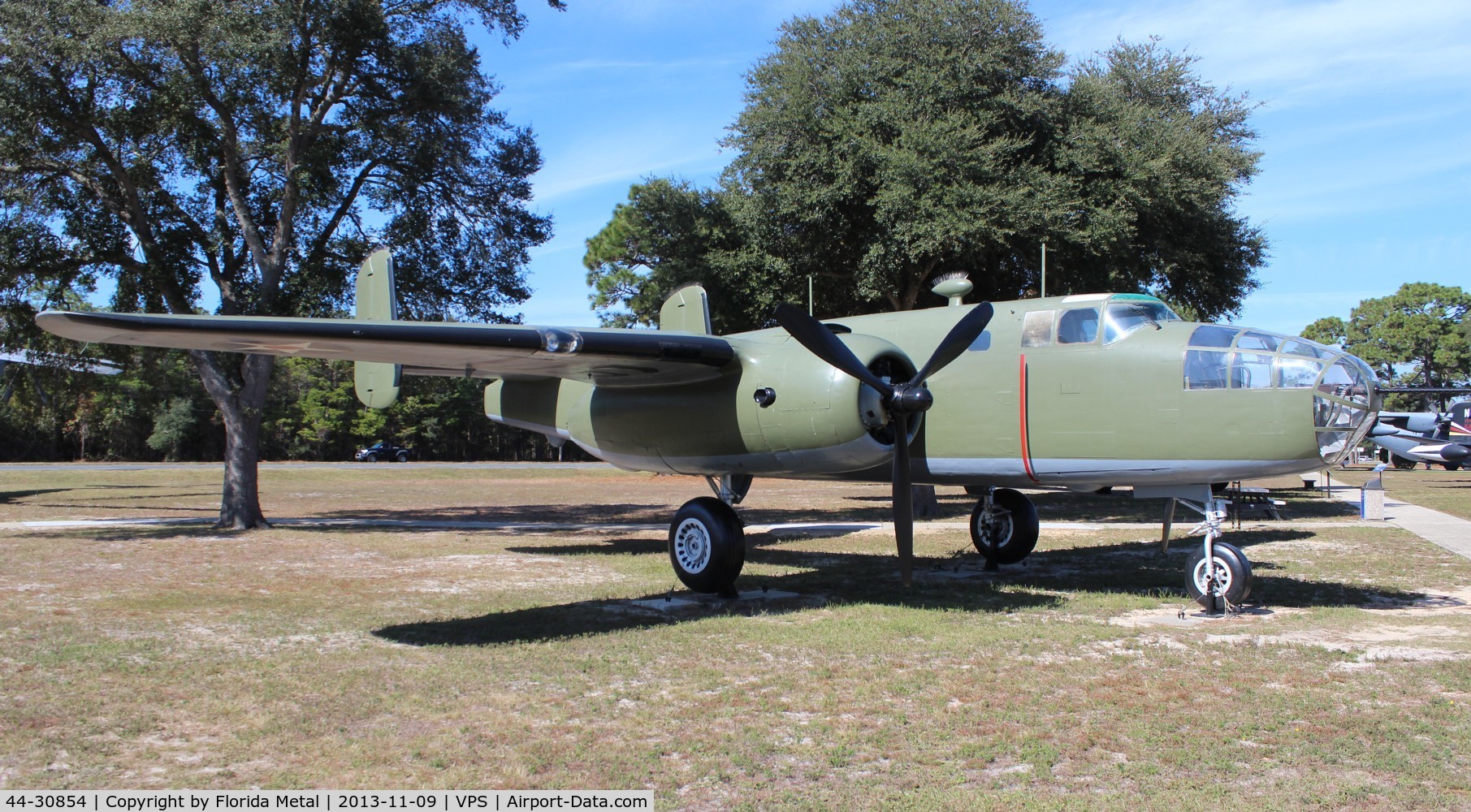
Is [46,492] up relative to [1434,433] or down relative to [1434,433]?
down

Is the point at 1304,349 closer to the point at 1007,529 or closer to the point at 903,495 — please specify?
the point at 903,495

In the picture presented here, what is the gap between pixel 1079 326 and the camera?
10930 mm

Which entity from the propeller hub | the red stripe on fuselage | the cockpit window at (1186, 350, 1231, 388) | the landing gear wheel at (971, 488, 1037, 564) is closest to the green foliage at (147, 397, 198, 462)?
the landing gear wheel at (971, 488, 1037, 564)

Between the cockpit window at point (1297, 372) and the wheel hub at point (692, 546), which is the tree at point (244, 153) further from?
the cockpit window at point (1297, 372)

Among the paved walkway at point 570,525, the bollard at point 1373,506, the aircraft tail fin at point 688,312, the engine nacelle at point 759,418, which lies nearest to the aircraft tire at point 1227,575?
the engine nacelle at point 759,418

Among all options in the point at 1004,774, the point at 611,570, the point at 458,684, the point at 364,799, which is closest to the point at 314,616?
the point at 458,684

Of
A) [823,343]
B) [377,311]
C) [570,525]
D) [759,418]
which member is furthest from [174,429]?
[823,343]

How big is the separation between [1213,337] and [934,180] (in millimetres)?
11126

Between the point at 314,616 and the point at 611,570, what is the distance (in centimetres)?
465

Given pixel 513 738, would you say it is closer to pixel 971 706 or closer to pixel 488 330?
pixel 971 706

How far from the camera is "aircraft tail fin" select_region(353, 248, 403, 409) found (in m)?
15.5

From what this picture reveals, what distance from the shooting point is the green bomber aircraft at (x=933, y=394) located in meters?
9.41

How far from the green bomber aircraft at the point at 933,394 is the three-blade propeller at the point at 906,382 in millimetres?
20
